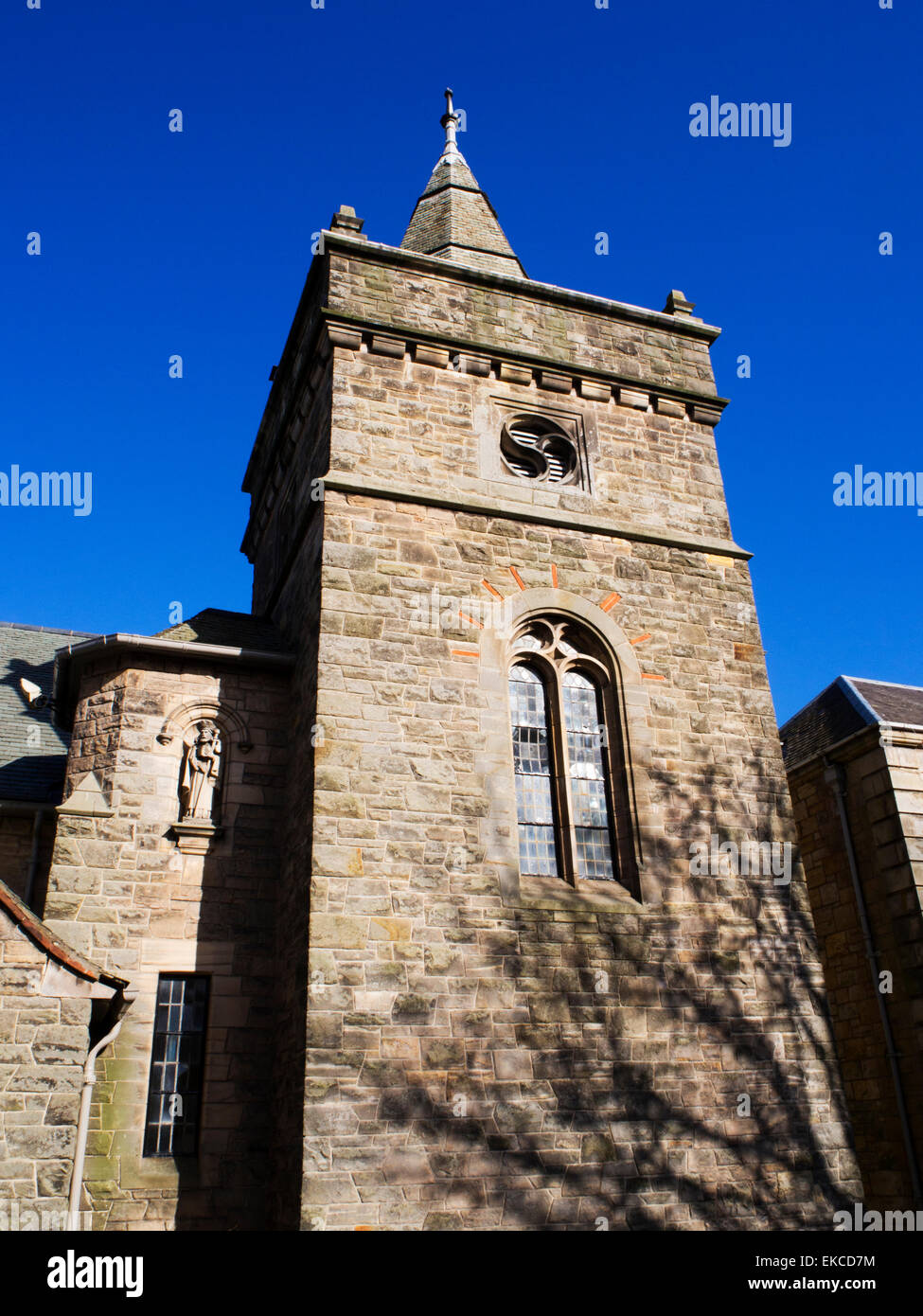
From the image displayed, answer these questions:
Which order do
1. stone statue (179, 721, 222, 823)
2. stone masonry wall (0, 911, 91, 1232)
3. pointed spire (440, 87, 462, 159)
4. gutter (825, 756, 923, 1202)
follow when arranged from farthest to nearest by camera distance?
pointed spire (440, 87, 462, 159)
gutter (825, 756, 923, 1202)
stone statue (179, 721, 222, 823)
stone masonry wall (0, 911, 91, 1232)

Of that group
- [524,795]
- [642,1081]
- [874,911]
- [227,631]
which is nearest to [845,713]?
[874,911]

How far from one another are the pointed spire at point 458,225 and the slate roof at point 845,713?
7752 mm

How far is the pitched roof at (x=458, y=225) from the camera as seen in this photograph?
14828 millimetres

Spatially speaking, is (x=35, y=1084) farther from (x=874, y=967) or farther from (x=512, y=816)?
(x=874, y=967)

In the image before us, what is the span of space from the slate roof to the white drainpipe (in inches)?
375

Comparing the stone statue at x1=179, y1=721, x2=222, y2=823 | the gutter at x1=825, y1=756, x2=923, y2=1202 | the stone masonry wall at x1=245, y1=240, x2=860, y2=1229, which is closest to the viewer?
the stone masonry wall at x1=245, y1=240, x2=860, y2=1229

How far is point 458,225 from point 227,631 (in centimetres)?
741

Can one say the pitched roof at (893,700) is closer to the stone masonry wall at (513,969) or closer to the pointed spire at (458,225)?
the stone masonry wall at (513,969)

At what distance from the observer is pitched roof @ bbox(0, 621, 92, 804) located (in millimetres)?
12359

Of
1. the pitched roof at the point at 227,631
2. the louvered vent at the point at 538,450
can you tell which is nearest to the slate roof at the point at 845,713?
the louvered vent at the point at 538,450

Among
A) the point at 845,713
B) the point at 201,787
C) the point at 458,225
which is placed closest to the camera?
the point at 201,787

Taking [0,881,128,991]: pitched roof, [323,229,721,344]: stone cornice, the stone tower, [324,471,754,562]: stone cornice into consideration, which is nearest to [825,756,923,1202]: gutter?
the stone tower

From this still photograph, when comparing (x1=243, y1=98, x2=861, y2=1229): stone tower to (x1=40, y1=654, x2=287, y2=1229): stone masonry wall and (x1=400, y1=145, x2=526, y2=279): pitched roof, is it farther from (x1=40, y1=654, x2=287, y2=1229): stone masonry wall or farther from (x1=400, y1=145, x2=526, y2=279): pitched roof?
(x1=400, y1=145, x2=526, y2=279): pitched roof

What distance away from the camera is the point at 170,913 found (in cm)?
1034
